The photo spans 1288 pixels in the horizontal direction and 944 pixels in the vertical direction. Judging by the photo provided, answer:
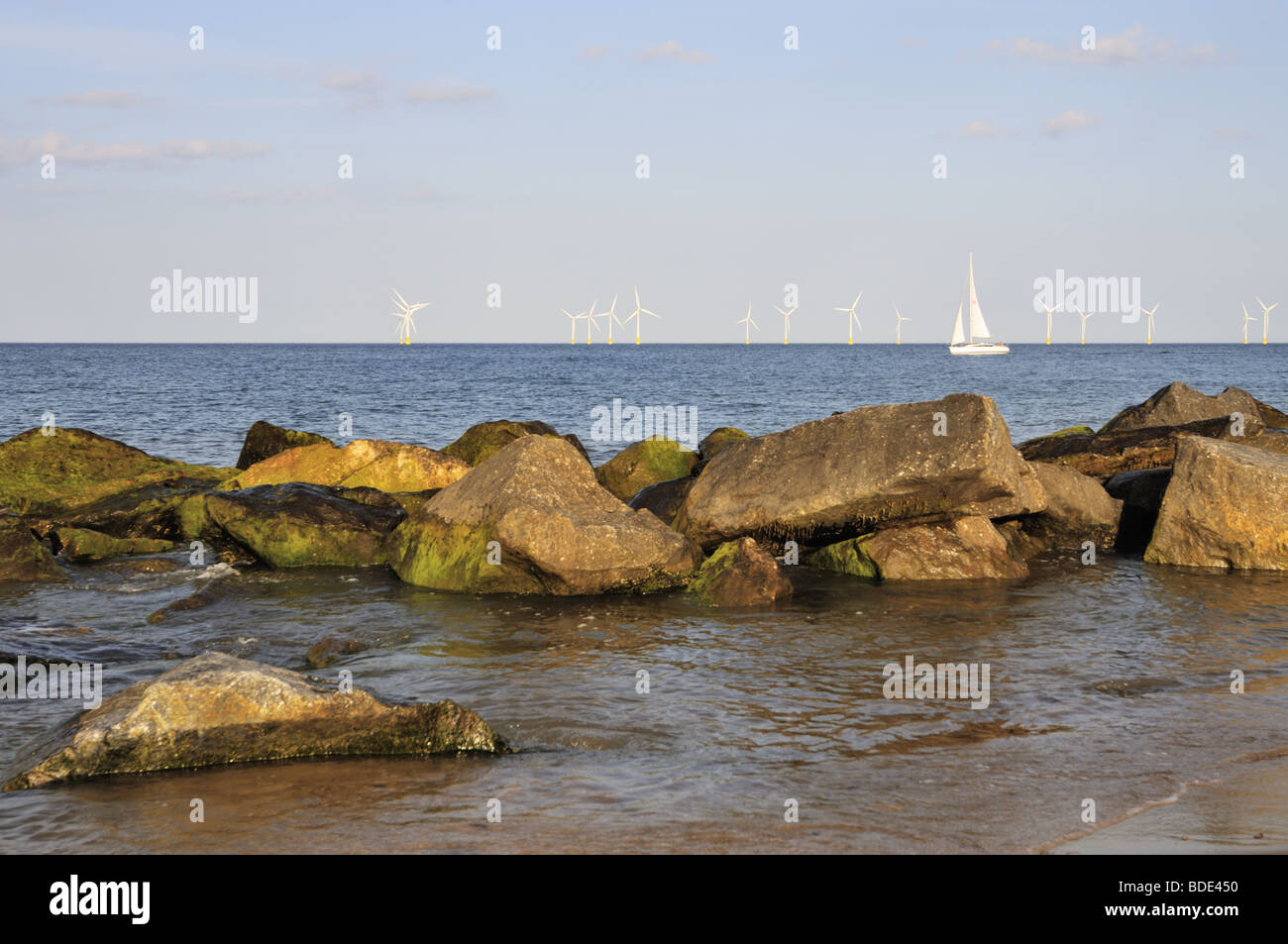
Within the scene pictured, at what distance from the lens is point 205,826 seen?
6.46 m

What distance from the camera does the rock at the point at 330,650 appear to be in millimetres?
10922

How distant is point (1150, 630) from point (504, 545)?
7389 mm

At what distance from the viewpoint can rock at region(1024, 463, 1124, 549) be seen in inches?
661

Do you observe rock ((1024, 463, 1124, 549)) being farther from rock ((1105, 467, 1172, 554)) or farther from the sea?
the sea

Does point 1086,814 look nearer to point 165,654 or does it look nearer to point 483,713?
point 483,713

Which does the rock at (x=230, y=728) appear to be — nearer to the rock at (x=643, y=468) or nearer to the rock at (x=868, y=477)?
the rock at (x=868, y=477)

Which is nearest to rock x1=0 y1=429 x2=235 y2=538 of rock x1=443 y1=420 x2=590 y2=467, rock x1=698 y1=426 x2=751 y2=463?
rock x1=443 y1=420 x2=590 y2=467

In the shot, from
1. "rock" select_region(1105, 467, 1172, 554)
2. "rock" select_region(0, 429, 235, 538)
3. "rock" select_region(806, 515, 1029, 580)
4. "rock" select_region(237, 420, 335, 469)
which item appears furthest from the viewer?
"rock" select_region(237, 420, 335, 469)

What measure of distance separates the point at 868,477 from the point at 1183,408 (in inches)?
360

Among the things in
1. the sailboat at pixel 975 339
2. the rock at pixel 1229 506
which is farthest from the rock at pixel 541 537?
the sailboat at pixel 975 339

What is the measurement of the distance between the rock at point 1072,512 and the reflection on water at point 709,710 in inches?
65.8

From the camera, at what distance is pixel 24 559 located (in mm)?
15023

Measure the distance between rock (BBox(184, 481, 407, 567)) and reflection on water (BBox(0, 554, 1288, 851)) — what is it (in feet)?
2.59
